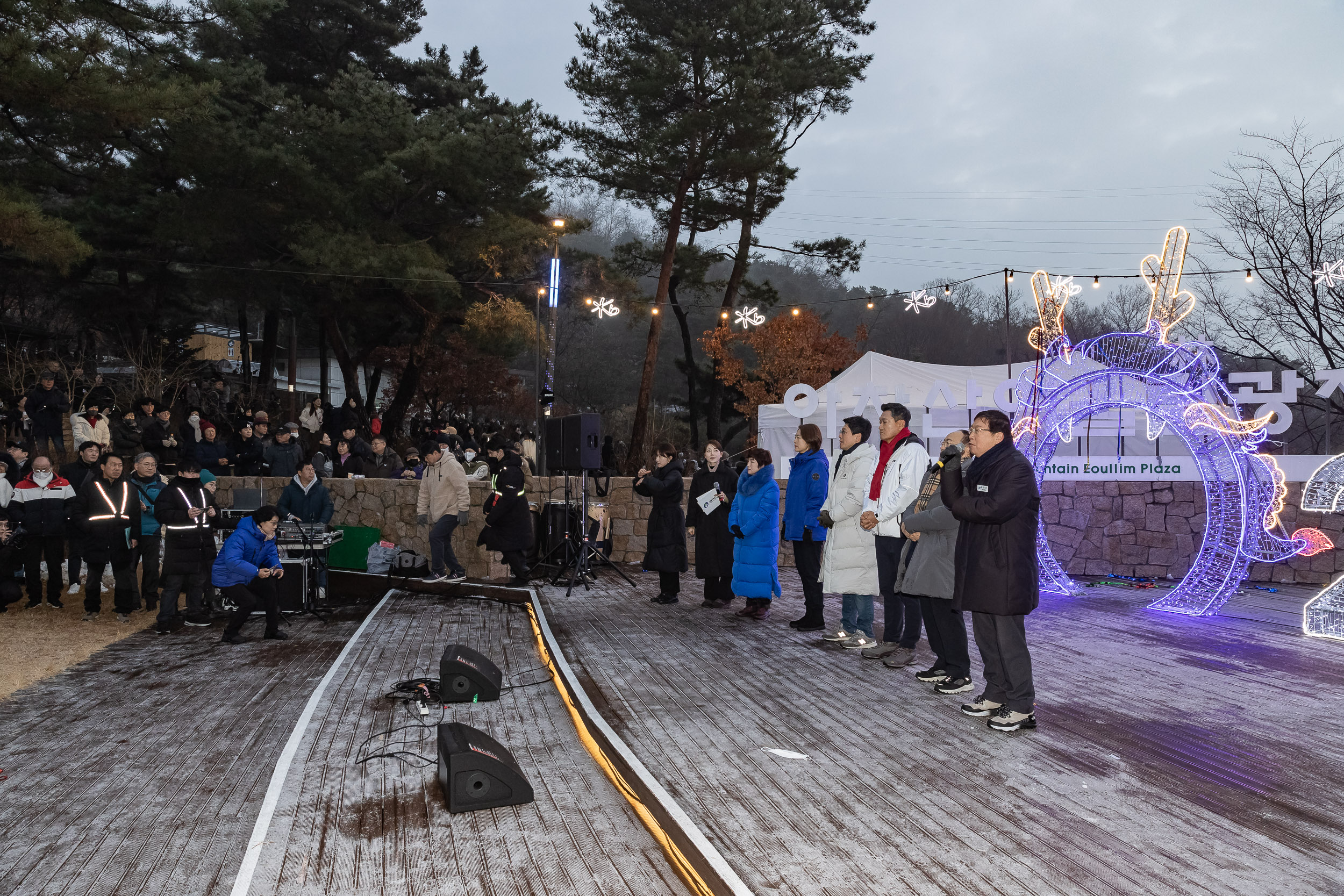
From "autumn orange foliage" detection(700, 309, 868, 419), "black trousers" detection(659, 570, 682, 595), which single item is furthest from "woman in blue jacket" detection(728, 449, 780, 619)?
"autumn orange foliage" detection(700, 309, 868, 419)

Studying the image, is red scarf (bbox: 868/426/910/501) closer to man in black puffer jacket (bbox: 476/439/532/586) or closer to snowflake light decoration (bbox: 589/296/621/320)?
man in black puffer jacket (bbox: 476/439/532/586)

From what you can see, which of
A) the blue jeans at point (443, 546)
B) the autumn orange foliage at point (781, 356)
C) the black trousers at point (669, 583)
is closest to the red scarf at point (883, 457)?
the black trousers at point (669, 583)

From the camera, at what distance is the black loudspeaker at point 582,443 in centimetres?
898

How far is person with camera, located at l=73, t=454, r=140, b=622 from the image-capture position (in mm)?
8016

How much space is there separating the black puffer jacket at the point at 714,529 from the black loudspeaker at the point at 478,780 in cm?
460

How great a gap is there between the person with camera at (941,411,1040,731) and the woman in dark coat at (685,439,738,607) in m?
3.57

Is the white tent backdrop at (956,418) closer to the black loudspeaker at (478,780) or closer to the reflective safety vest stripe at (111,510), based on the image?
the black loudspeaker at (478,780)

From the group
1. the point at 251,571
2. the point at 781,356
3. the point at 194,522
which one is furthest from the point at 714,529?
the point at 781,356

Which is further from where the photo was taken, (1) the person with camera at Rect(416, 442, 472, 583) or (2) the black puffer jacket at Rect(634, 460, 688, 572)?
(1) the person with camera at Rect(416, 442, 472, 583)

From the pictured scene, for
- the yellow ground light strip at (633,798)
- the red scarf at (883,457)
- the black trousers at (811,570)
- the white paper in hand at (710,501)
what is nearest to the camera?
the yellow ground light strip at (633,798)

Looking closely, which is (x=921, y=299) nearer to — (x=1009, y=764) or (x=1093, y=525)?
(x=1093, y=525)

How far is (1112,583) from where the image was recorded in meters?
A: 9.63

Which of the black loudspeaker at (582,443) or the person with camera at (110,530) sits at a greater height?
the black loudspeaker at (582,443)

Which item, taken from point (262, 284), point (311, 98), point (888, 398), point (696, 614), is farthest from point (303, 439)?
point (696, 614)
